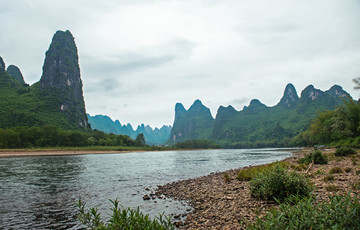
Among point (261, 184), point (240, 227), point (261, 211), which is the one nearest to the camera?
point (240, 227)

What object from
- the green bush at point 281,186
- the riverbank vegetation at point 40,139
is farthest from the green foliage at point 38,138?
the green bush at point 281,186

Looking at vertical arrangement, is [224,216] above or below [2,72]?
below

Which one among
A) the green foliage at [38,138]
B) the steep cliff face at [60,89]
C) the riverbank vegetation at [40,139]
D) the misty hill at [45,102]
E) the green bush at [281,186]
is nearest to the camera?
the green bush at [281,186]

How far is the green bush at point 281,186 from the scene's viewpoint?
8.91 meters

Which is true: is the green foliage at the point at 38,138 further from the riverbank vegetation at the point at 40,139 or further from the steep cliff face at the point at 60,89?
the steep cliff face at the point at 60,89

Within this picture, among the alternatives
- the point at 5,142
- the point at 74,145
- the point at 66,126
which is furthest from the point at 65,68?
the point at 5,142

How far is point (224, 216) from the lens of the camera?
8445 millimetres

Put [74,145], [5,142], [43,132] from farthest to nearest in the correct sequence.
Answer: [74,145] < [43,132] < [5,142]

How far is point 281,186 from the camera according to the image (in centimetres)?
927

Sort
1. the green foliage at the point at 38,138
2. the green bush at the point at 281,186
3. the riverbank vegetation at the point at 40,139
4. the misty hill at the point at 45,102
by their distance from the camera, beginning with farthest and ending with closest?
the misty hill at the point at 45,102 → the riverbank vegetation at the point at 40,139 → the green foliage at the point at 38,138 → the green bush at the point at 281,186

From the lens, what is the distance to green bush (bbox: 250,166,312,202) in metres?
8.91

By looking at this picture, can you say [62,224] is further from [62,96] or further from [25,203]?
[62,96]

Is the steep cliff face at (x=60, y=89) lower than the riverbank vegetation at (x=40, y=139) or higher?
higher

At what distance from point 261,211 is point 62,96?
20419 centimetres
